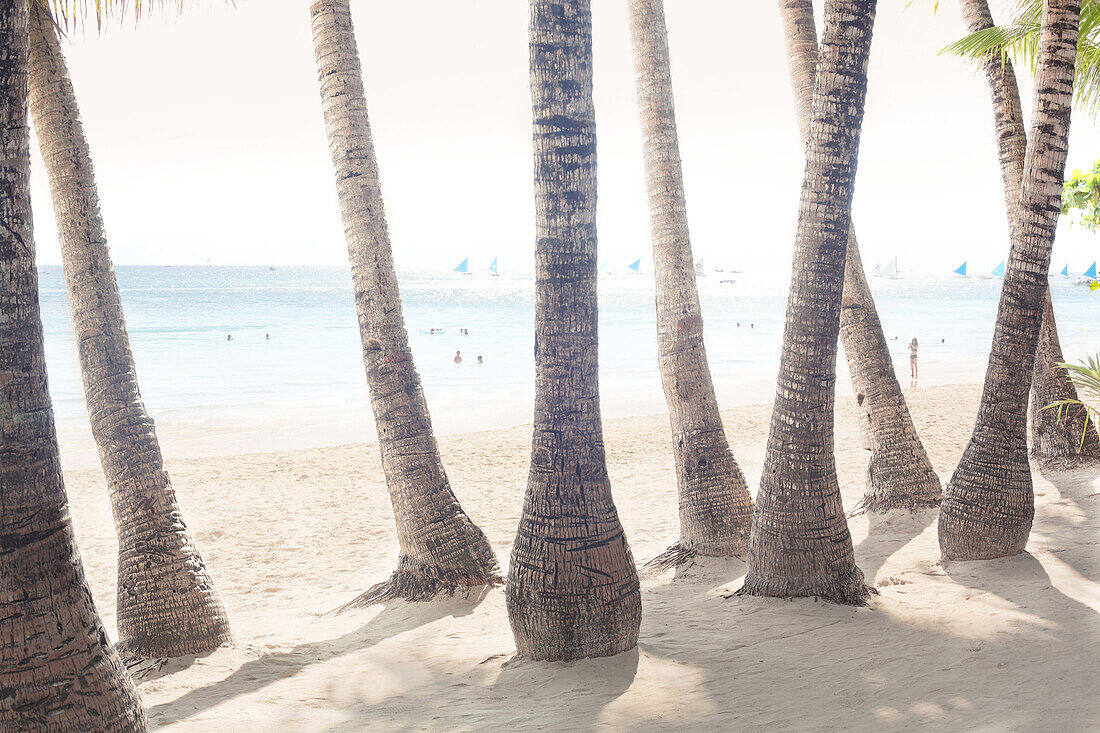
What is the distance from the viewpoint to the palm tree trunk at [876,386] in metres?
7.17

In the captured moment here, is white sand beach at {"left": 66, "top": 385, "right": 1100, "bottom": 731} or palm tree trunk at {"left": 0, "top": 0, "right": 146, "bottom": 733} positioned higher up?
palm tree trunk at {"left": 0, "top": 0, "right": 146, "bottom": 733}

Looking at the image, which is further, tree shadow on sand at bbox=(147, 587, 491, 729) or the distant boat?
the distant boat

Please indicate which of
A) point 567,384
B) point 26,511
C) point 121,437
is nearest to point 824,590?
point 567,384

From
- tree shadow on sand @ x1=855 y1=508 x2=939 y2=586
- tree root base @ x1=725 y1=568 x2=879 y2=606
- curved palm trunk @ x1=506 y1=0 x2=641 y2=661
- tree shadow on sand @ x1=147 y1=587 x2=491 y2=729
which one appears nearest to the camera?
curved palm trunk @ x1=506 y1=0 x2=641 y2=661

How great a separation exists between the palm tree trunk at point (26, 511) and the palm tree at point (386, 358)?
289 centimetres

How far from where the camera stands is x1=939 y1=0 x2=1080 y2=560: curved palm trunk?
507 centimetres

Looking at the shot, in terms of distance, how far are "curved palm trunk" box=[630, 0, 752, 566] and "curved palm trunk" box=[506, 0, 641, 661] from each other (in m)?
2.30

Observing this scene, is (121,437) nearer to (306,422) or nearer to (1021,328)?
(1021,328)

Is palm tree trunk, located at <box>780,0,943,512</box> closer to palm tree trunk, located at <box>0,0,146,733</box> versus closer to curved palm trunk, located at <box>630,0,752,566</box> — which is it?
curved palm trunk, located at <box>630,0,752,566</box>

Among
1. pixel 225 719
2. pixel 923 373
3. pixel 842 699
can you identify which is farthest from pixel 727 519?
pixel 923 373

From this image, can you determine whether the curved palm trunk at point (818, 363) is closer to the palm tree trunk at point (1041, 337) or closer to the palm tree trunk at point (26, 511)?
the palm tree trunk at point (26, 511)

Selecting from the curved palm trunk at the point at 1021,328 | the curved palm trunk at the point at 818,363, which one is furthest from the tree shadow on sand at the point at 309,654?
the curved palm trunk at the point at 1021,328

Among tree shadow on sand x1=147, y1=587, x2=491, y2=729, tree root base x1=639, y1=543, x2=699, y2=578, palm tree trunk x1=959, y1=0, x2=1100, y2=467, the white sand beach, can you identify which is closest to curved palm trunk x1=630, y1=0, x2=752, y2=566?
tree root base x1=639, y1=543, x2=699, y2=578

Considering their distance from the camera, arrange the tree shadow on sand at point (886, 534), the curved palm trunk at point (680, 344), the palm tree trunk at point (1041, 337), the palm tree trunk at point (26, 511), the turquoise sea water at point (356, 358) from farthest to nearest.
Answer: the turquoise sea water at point (356, 358) → the palm tree trunk at point (1041, 337) → the curved palm trunk at point (680, 344) → the tree shadow on sand at point (886, 534) → the palm tree trunk at point (26, 511)
